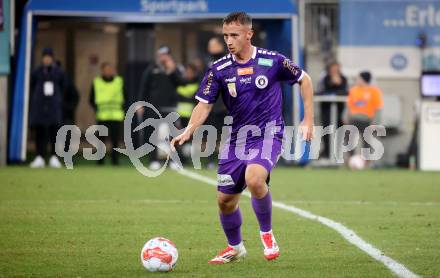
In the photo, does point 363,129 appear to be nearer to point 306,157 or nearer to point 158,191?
point 306,157

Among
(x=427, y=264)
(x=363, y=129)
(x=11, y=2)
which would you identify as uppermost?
(x=11, y=2)

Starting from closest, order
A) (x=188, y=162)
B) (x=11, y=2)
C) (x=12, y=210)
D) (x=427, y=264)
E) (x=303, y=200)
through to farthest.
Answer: (x=427, y=264) < (x=12, y=210) < (x=303, y=200) < (x=11, y=2) < (x=188, y=162)

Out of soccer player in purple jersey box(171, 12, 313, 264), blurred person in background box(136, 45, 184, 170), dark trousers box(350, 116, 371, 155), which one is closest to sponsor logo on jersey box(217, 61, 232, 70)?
soccer player in purple jersey box(171, 12, 313, 264)

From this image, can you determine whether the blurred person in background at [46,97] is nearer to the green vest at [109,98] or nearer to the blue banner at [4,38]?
the blue banner at [4,38]

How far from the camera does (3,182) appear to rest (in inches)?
671

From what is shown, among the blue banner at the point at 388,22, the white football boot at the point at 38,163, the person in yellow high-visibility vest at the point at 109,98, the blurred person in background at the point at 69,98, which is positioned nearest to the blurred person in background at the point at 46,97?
the white football boot at the point at 38,163

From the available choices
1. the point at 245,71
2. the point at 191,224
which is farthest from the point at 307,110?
the point at 191,224

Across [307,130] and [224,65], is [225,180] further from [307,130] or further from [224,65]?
[224,65]

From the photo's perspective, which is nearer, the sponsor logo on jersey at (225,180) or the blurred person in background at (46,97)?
the sponsor logo on jersey at (225,180)

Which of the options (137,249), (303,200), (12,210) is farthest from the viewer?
(303,200)

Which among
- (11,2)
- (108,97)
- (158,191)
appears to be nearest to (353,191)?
(158,191)

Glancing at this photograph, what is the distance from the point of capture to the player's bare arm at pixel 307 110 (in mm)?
8703

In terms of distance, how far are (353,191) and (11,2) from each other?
27.8 feet

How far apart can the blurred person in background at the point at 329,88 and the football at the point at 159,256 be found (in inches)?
566
